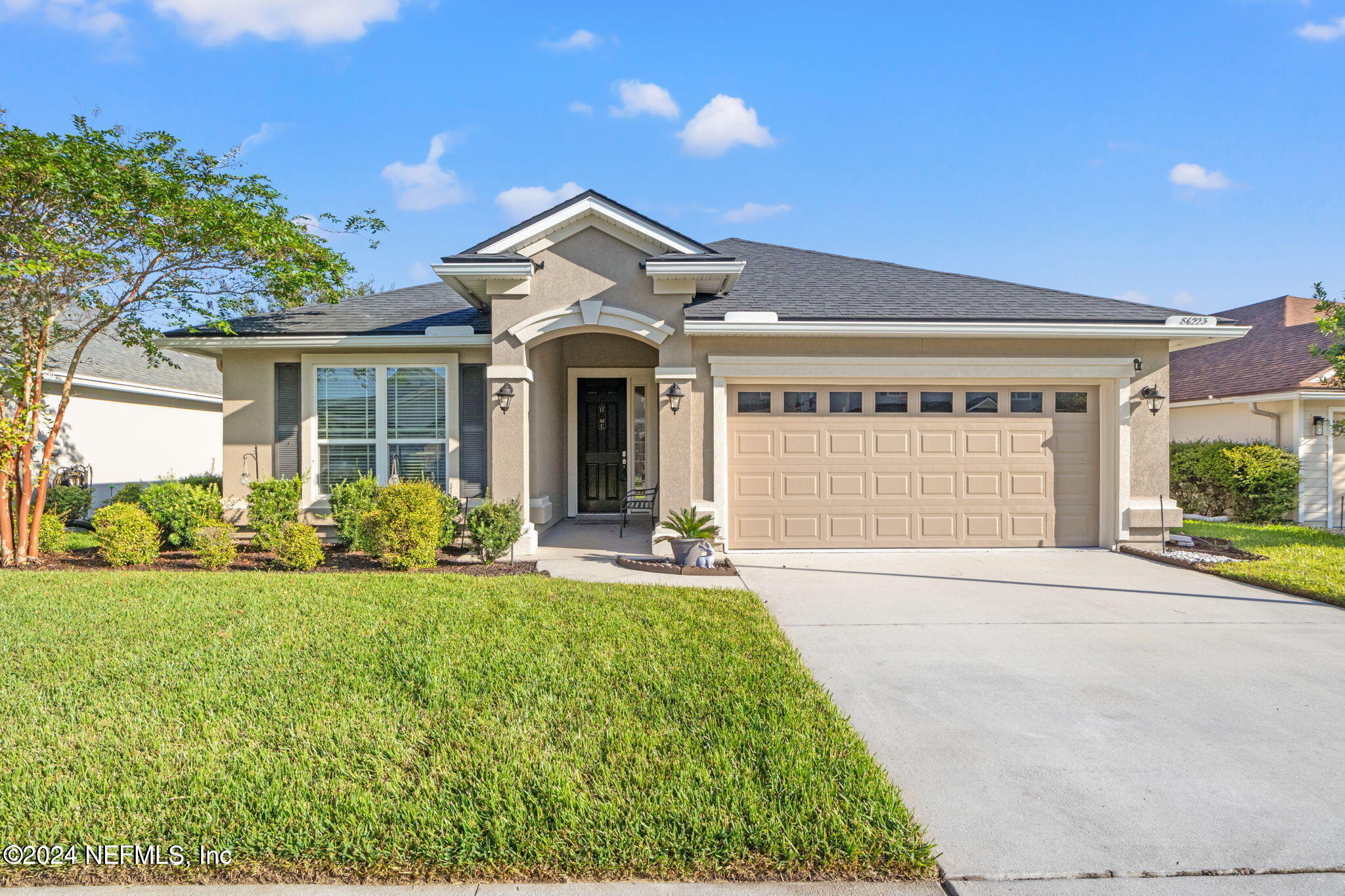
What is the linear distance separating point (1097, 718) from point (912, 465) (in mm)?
5987

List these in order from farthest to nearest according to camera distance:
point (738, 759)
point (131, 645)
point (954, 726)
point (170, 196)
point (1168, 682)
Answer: point (170, 196) < point (131, 645) < point (1168, 682) < point (954, 726) < point (738, 759)

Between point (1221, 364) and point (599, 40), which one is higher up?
point (599, 40)

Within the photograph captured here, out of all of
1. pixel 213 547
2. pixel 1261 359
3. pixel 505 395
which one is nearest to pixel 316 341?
pixel 505 395

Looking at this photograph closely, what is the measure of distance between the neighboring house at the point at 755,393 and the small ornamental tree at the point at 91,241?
1.26 m

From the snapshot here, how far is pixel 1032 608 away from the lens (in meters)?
6.58

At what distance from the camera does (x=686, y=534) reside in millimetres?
8492

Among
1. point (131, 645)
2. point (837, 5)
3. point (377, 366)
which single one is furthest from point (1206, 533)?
point (131, 645)

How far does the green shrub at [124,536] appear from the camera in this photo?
8.09 metres

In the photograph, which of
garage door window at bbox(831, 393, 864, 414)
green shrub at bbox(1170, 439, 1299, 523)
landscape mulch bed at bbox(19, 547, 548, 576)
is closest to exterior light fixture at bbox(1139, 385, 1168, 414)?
garage door window at bbox(831, 393, 864, 414)

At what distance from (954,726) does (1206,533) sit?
10469 mm

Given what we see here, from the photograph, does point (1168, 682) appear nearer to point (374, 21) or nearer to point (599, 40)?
point (599, 40)

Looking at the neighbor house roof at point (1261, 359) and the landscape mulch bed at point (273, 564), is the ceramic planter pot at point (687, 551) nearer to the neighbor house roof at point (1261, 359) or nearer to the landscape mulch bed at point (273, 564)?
the landscape mulch bed at point (273, 564)

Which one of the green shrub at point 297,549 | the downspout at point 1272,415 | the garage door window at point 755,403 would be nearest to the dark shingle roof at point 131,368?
the green shrub at point 297,549

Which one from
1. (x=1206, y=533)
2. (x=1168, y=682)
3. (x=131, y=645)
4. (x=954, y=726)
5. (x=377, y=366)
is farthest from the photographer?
(x=1206, y=533)
